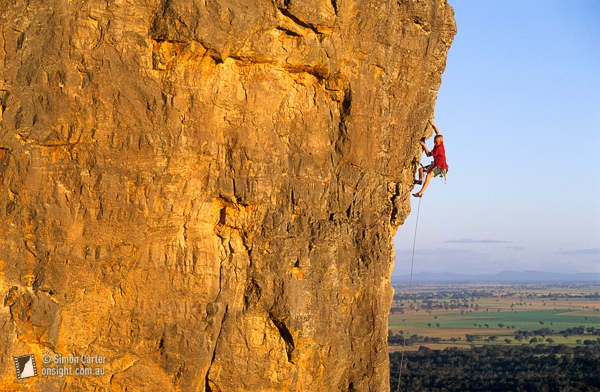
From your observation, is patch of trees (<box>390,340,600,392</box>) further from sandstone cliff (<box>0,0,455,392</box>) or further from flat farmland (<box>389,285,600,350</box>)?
sandstone cliff (<box>0,0,455,392</box>)

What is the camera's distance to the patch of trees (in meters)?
45.6

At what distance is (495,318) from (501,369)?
7396 centimetres

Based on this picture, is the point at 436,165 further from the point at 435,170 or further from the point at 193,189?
the point at 193,189

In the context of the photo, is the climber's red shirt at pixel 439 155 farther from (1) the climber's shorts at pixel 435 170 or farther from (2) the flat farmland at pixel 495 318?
(2) the flat farmland at pixel 495 318

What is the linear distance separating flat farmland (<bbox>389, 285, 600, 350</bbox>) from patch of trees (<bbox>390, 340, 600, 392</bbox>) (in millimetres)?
10723

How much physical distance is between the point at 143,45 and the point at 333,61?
3183mm

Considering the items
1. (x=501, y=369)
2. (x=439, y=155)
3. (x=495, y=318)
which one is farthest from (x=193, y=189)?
(x=495, y=318)

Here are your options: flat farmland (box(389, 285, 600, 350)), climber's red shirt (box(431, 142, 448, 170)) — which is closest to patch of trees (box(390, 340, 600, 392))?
flat farmland (box(389, 285, 600, 350))

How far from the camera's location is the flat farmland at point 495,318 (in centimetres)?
9466

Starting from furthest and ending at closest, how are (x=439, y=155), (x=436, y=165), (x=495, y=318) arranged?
(x=495, y=318) → (x=436, y=165) → (x=439, y=155)

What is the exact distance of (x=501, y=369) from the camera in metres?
56.8

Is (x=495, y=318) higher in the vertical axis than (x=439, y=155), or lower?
lower

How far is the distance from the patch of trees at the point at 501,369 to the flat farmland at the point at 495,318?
10.7m

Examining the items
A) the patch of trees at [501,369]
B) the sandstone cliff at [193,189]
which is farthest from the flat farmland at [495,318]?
the sandstone cliff at [193,189]
